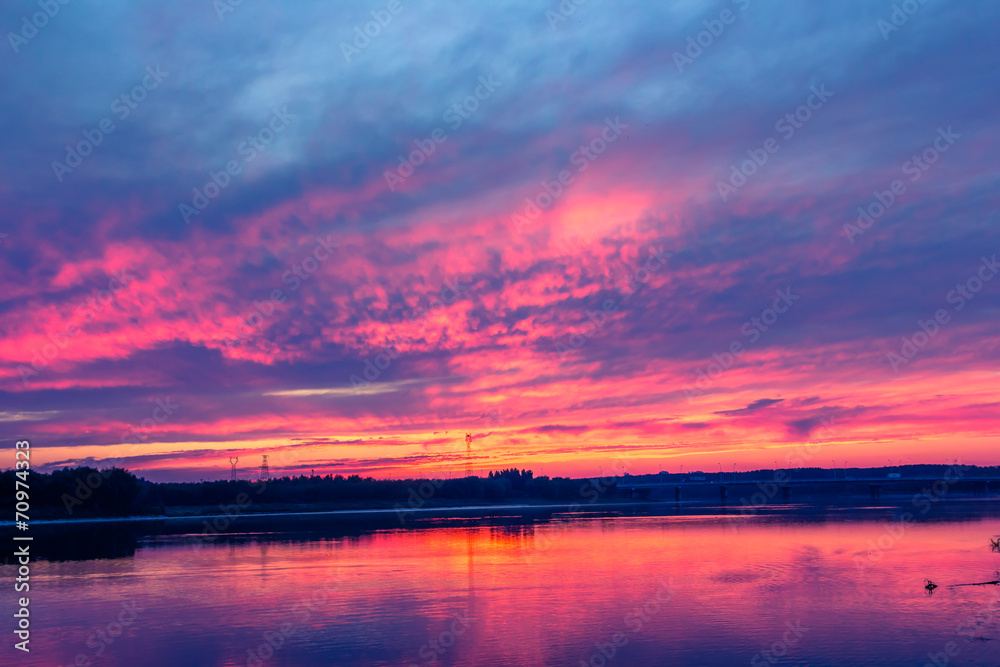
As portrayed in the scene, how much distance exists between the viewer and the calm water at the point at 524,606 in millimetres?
30734

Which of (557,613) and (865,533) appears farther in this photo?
(865,533)

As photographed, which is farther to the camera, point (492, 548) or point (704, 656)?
point (492, 548)

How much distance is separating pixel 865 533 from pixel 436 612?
62170 mm

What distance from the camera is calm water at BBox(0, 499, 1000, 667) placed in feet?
101

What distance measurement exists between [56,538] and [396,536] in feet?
135

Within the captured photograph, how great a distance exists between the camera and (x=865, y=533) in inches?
3366

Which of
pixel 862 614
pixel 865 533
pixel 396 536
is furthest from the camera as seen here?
pixel 396 536

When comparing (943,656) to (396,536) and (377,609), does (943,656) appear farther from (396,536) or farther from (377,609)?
(396,536)

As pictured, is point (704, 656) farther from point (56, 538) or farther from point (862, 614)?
point (56, 538)

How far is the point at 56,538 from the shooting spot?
9894cm

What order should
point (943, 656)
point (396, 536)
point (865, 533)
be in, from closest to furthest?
point (943, 656) < point (865, 533) < point (396, 536)

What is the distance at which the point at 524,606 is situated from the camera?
40500 millimetres

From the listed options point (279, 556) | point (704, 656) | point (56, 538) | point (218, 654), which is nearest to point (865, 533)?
point (279, 556)

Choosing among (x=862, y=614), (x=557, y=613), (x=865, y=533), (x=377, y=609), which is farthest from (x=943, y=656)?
(x=865, y=533)
